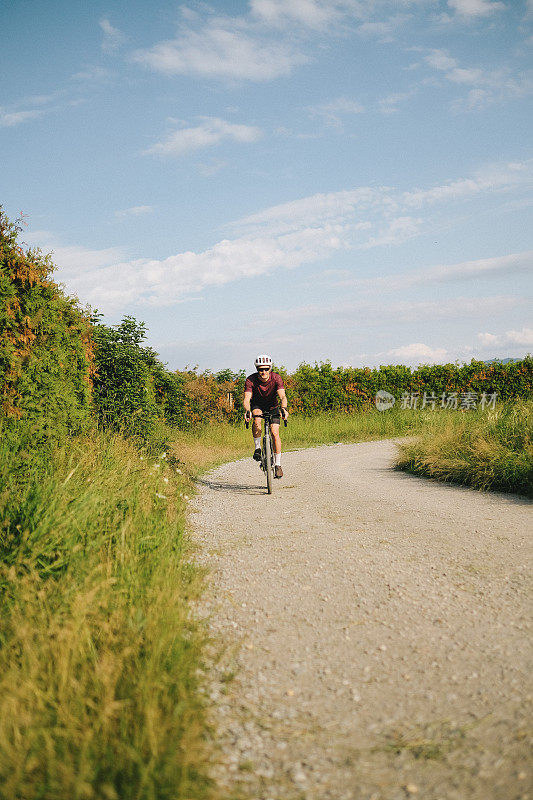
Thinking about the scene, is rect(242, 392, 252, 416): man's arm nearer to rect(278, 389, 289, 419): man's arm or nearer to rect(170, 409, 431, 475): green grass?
rect(278, 389, 289, 419): man's arm

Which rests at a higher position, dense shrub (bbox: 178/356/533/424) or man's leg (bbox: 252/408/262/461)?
dense shrub (bbox: 178/356/533/424)

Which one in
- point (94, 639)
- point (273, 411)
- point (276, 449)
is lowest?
point (94, 639)

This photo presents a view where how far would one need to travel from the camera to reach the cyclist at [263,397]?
30.5ft

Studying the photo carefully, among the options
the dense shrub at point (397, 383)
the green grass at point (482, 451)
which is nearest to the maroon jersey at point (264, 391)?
the green grass at point (482, 451)

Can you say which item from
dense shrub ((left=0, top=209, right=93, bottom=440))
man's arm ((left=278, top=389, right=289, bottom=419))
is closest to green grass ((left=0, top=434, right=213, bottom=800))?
dense shrub ((left=0, top=209, right=93, bottom=440))

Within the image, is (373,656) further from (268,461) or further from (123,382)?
(123,382)

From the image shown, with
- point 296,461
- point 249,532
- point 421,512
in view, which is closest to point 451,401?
point 296,461

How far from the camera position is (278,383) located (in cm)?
959

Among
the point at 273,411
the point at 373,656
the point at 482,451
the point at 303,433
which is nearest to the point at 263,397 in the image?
the point at 273,411

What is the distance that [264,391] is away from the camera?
9.62m

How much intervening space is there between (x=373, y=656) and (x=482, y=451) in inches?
257

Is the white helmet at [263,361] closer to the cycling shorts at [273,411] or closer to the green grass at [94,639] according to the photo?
the cycling shorts at [273,411]

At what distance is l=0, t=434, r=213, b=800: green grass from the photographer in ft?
6.34

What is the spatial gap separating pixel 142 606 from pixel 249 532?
2984 millimetres
